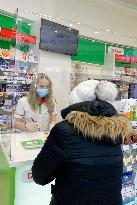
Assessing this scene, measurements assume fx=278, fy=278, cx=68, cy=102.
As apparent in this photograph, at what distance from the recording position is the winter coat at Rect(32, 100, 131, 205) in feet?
4.91

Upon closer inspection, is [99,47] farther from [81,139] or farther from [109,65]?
[81,139]

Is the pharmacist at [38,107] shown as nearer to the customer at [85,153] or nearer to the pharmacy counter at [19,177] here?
the pharmacy counter at [19,177]

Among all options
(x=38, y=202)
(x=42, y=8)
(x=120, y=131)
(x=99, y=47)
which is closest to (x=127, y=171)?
(x=38, y=202)

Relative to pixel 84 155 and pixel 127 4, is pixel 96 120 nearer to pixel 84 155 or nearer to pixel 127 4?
pixel 84 155

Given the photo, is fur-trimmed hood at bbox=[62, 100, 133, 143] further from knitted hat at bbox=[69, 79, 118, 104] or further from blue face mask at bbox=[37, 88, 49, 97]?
blue face mask at bbox=[37, 88, 49, 97]

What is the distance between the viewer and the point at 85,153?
1514mm

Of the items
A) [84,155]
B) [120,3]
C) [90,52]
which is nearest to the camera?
[84,155]

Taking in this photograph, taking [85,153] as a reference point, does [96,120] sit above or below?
above

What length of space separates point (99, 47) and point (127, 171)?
10.6ft

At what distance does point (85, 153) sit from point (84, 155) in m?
0.01

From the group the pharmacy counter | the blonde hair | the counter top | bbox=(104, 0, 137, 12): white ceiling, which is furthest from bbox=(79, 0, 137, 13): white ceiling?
the pharmacy counter

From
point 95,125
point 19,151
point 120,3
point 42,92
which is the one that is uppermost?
point 120,3

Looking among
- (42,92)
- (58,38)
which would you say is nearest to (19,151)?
(42,92)

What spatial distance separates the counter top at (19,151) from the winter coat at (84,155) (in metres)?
0.54
